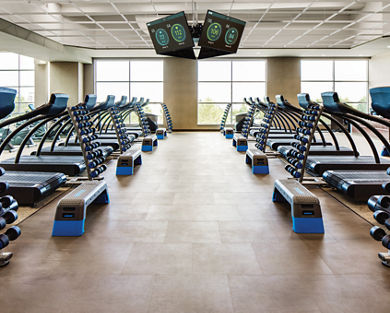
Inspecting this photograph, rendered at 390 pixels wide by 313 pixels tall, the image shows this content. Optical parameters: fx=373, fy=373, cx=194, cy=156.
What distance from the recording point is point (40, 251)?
2.61m

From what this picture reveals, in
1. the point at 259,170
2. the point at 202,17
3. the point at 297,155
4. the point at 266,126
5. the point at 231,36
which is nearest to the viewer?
the point at 297,155

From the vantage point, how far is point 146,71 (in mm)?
16078

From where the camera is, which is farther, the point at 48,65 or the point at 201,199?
the point at 48,65

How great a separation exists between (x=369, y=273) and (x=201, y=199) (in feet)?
7.02

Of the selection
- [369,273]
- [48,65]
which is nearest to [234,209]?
[369,273]

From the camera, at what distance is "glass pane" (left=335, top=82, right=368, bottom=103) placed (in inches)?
624

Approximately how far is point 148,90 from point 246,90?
4.26m

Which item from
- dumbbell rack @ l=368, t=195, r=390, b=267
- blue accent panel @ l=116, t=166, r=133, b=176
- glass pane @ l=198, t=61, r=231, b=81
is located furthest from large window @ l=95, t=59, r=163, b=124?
dumbbell rack @ l=368, t=195, r=390, b=267

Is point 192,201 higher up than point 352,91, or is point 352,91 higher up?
point 352,91

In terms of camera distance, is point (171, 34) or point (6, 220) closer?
point (6, 220)

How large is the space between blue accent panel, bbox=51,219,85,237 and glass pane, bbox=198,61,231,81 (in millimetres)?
13765

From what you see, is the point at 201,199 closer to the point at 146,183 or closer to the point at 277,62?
the point at 146,183

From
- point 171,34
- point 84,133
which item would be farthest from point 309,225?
point 171,34

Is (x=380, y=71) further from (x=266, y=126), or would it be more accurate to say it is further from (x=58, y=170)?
(x=58, y=170)
